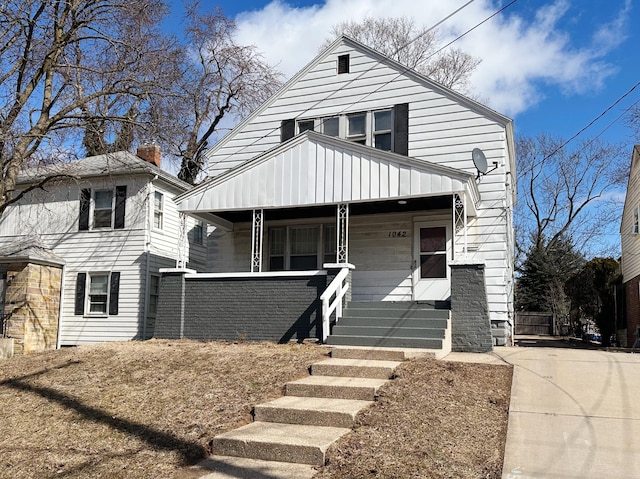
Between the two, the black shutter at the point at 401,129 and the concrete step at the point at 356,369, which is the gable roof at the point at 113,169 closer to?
the black shutter at the point at 401,129

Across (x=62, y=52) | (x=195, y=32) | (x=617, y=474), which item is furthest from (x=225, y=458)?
(x=195, y=32)

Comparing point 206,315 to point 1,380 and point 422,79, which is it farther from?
point 422,79

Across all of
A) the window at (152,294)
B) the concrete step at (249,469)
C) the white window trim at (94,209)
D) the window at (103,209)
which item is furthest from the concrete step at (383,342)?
the window at (103,209)

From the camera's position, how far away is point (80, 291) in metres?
17.9

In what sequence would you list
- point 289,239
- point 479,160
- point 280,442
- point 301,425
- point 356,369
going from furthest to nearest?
point 289,239, point 479,160, point 356,369, point 301,425, point 280,442

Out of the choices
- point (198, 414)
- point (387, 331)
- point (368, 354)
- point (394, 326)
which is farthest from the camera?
point (394, 326)

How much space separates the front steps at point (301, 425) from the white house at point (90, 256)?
32.9ft

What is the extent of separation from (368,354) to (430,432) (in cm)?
346

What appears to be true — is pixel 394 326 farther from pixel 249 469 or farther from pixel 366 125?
pixel 366 125

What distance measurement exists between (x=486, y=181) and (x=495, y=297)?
2.74 m

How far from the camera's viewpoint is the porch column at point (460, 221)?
11211 mm

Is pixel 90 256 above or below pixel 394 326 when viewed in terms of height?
above

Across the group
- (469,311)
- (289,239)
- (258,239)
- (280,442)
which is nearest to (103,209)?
(289,239)

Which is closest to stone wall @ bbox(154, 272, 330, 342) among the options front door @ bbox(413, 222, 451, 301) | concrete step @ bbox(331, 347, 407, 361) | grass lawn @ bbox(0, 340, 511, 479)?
grass lawn @ bbox(0, 340, 511, 479)
